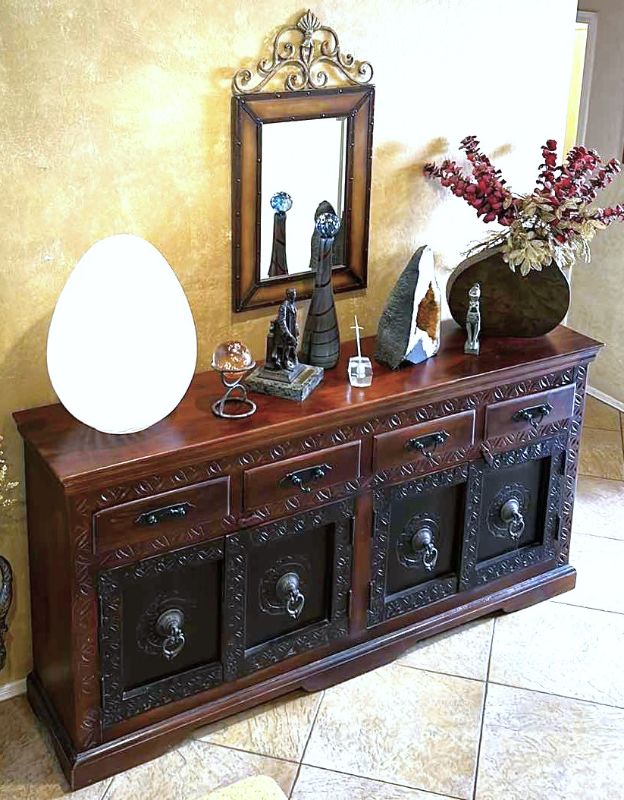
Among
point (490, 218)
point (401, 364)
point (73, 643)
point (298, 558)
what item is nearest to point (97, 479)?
point (73, 643)

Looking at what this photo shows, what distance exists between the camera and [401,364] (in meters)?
3.42

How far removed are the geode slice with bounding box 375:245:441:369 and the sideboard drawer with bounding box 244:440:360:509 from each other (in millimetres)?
357

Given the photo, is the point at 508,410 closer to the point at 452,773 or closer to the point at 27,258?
the point at 452,773

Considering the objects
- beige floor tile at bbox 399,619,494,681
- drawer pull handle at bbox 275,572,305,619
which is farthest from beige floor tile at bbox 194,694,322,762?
beige floor tile at bbox 399,619,494,681

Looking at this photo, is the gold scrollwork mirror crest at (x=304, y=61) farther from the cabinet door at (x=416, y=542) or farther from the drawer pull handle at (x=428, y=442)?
the cabinet door at (x=416, y=542)

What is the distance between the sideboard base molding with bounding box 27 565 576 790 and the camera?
10.0 feet

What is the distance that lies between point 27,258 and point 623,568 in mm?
2501

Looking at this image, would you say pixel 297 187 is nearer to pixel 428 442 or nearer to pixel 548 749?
pixel 428 442

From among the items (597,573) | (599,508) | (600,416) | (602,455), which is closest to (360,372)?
(597,573)

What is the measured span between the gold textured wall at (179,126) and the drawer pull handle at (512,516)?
753mm

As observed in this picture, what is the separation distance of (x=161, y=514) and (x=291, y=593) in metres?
0.57

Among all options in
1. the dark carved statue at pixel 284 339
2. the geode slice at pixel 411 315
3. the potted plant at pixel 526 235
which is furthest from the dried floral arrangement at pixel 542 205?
Answer: the dark carved statue at pixel 284 339

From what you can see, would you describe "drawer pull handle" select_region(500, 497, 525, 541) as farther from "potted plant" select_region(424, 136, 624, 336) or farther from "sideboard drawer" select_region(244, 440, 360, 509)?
"sideboard drawer" select_region(244, 440, 360, 509)

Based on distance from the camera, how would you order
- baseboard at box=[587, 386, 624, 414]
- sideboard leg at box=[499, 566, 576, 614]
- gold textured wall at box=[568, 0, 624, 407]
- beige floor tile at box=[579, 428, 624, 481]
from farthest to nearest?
baseboard at box=[587, 386, 624, 414], gold textured wall at box=[568, 0, 624, 407], beige floor tile at box=[579, 428, 624, 481], sideboard leg at box=[499, 566, 576, 614]
